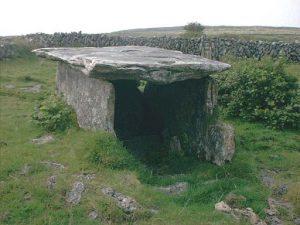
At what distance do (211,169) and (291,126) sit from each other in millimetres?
3570

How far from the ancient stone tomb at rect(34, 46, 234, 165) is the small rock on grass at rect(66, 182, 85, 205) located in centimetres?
190

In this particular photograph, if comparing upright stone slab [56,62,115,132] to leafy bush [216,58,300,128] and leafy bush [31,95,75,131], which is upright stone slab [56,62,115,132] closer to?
leafy bush [31,95,75,131]

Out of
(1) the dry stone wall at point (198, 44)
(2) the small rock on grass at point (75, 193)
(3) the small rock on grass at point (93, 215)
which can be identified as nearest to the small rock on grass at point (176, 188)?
(2) the small rock on grass at point (75, 193)

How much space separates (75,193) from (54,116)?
3.54 meters

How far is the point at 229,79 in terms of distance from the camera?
13.9 m

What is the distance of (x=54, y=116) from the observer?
11.5 metres

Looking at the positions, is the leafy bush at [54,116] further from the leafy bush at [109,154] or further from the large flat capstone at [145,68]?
the leafy bush at [109,154]

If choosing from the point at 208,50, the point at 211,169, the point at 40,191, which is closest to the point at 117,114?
the point at 211,169

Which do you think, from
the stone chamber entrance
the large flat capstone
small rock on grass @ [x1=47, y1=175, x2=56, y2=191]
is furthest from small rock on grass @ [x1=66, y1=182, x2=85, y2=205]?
the stone chamber entrance

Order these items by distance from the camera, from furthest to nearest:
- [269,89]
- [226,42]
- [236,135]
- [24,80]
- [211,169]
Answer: [226,42]
[24,80]
[269,89]
[236,135]
[211,169]

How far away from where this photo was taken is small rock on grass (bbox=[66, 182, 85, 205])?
811 cm

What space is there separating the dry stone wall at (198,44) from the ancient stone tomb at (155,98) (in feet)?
26.9

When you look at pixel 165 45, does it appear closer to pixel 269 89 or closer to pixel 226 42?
pixel 226 42

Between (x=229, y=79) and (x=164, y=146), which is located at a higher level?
(x=229, y=79)
